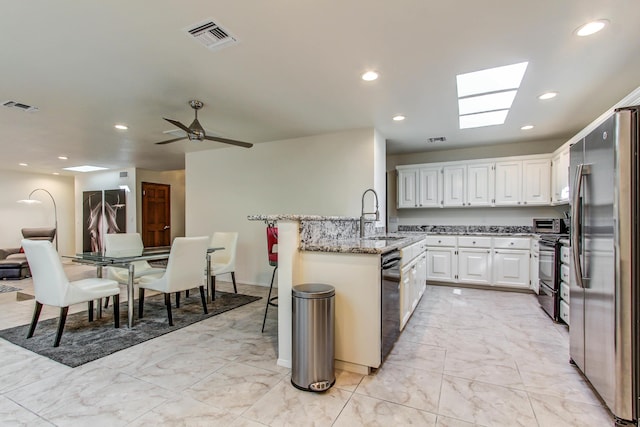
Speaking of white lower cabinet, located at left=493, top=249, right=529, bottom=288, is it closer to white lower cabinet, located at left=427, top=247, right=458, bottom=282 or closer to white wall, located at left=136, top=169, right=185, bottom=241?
white lower cabinet, located at left=427, top=247, right=458, bottom=282

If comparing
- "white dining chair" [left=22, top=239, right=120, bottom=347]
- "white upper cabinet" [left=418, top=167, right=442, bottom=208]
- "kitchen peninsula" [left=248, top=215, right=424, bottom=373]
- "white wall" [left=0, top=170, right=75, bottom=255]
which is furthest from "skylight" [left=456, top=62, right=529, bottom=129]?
"white wall" [left=0, top=170, right=75, bottom=255]

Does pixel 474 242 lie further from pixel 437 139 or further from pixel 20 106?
pixel 20 106

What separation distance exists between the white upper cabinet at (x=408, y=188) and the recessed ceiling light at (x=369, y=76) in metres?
3.10

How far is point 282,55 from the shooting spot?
239 cm

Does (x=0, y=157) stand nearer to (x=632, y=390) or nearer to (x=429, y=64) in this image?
(x=429, y=64)

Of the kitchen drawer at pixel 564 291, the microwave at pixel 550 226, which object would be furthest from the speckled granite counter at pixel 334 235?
the microwave at pixel 550 226

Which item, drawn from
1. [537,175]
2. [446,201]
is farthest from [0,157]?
[537,175]

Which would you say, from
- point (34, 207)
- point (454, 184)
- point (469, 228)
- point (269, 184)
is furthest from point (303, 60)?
point (34, 207)

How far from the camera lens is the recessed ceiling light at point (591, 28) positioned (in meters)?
1.96

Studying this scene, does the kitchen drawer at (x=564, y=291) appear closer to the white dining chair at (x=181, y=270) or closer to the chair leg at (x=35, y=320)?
the white dining chair at (x=181, y=270)

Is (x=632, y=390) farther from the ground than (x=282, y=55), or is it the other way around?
(x=282, y=55)

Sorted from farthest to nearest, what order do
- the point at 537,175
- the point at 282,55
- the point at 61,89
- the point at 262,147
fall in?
the point at 262,147 < the point at 537,175 < the point at 61,89 < the point at 282,55

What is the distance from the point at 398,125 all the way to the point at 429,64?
1649mm

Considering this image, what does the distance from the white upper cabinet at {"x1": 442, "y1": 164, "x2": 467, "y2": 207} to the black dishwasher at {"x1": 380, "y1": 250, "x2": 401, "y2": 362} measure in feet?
10.2
